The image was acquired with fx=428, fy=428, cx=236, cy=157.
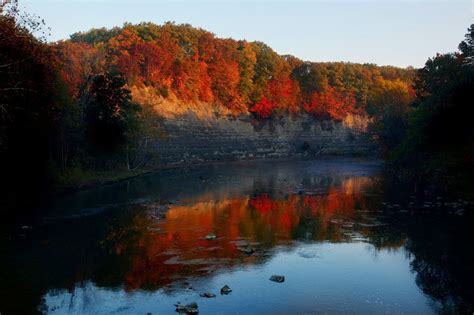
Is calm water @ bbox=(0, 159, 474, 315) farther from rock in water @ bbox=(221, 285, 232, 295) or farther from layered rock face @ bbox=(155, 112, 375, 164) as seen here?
layered rock face @ bbox=(155, 112, 375, 164)

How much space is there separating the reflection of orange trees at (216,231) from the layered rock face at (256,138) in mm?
28385

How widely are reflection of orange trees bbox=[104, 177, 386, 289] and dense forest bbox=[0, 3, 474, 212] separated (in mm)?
8477

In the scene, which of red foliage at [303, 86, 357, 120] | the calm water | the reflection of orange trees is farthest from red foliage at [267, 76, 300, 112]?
the calm water

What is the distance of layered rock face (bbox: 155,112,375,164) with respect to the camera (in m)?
64.6

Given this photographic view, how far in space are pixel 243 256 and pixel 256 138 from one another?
6441 cm

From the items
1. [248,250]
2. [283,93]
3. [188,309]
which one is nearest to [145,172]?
[248,250]

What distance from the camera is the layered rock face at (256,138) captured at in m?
64.6

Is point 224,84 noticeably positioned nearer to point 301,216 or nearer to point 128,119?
point 128,119

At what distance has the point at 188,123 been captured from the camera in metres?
68.4

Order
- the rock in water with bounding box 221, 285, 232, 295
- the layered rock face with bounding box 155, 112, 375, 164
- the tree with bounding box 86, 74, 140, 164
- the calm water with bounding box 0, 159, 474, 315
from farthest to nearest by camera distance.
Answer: the layered rock face with bounding box 155, 112, 375, 164 → the tree with bounding box 86, 74, 140, 164 → the rock in water with bounding box 221, 285, 232, 295 → the calm water with bounding box 0, 159, 474, 315

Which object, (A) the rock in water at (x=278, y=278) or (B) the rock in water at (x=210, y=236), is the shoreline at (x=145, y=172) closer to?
(B) the rock in water at (x=210, y=236)

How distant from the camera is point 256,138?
266 feet

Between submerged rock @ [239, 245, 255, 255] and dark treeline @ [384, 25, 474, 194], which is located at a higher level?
dark treeline @ [384, 25, 474, 194]

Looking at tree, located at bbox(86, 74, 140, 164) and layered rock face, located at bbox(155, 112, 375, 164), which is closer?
tree, located at bbox(86, 74, 140, 164)
